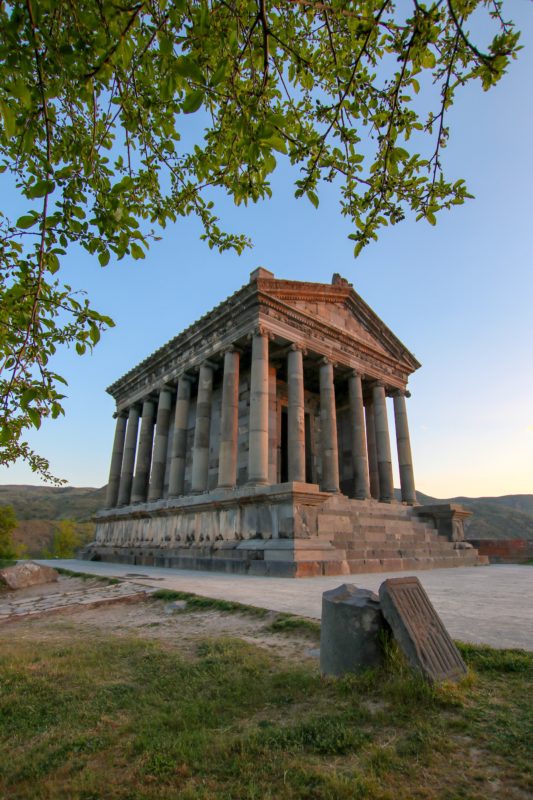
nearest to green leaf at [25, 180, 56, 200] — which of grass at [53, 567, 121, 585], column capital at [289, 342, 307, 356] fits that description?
grass at [53, 567, 121, 585]

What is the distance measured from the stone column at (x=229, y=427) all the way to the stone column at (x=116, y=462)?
35.2ft

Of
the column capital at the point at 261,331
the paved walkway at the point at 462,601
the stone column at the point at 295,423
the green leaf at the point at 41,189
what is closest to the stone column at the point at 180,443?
the column capital at the point at 261,331

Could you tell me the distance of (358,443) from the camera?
18.4m

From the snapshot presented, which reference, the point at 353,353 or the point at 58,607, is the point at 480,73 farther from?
the point at 353,353

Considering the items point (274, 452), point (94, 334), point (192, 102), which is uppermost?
point (274, 452)

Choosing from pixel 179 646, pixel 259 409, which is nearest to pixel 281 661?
pixel 179 646

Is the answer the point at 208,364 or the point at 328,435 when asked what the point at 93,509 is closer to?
the point at 208,364

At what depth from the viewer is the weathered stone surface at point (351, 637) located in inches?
125

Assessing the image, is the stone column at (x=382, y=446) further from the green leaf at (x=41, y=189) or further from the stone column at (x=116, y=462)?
the green leaf at (x=41, y=189)

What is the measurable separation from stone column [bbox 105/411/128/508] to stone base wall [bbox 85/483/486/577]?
594 centimetres

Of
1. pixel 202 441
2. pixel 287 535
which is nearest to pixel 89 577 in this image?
pixel 287 535

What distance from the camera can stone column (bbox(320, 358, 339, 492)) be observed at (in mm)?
16406

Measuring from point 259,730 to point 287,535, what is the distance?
9325 mm

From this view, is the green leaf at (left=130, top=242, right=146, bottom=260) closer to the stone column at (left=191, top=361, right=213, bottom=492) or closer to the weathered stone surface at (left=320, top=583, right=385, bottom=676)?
the weathered stone surface at (left=320, top=583, right=385, bottom=676)
